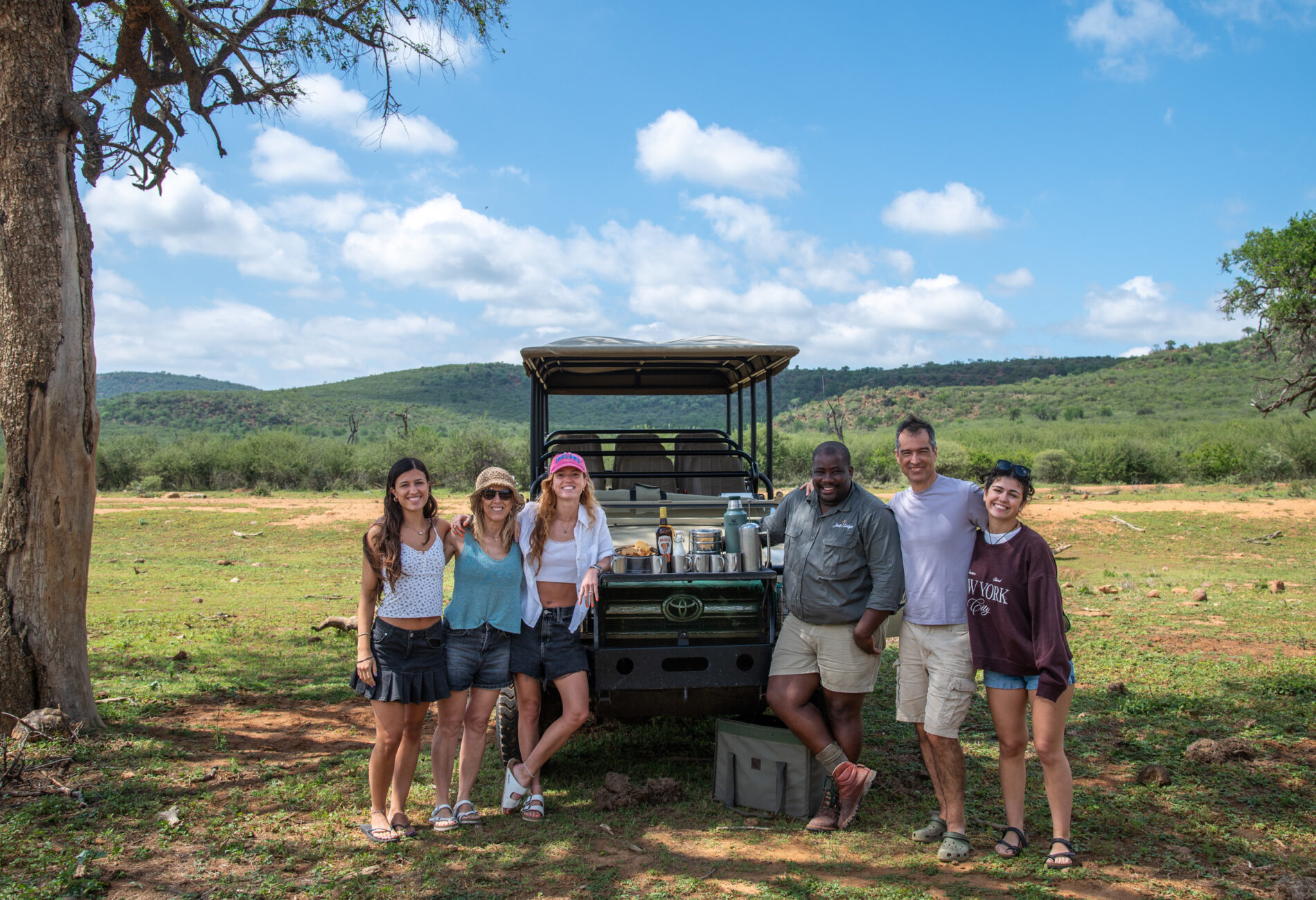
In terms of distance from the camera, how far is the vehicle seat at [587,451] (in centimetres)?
668

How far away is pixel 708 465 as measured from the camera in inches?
307

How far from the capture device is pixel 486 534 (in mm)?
4344

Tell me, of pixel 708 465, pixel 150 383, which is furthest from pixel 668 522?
pixel 150 383

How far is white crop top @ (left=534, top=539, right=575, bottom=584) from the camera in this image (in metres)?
4.35

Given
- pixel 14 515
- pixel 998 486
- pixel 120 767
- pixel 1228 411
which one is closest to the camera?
pixel 998 486

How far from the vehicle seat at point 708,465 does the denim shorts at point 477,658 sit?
336 cm

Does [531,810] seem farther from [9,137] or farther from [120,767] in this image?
[9,137]

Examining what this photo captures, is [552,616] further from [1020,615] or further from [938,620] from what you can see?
[1020,615]

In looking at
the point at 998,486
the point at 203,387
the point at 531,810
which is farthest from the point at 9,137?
the point at 203,387

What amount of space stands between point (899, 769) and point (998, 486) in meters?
2.11

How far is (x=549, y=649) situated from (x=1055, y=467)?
31365 millimetres

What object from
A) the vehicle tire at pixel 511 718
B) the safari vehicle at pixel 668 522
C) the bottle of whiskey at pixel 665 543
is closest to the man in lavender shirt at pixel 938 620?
the safari vehicle at pixel 668 522

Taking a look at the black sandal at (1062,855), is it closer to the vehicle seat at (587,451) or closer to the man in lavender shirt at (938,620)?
the man in lavender shirt at (938,620)

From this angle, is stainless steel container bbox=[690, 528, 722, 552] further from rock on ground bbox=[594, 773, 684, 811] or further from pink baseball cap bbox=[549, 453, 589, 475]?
rock on ground bbox=[594, 773, 684, 811]
